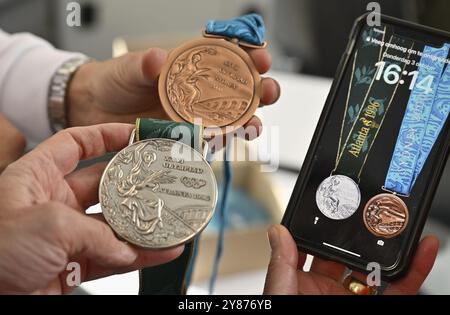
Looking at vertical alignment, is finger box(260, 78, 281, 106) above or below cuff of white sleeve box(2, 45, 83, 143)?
above

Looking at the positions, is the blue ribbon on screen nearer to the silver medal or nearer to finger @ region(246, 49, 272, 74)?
the silver medal

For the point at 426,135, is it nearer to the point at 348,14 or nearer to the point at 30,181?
the point at 30,181

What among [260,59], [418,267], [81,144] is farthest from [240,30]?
[418,267]

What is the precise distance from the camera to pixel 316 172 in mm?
579

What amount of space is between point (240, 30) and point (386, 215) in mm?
274

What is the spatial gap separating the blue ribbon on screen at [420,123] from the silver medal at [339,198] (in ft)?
0.12

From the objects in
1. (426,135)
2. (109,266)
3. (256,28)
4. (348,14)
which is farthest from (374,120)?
(348,14)

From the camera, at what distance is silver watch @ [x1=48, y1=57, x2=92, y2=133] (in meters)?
0.81

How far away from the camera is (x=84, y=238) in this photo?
0.47 meters

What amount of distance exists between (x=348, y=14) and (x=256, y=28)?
0.50 m

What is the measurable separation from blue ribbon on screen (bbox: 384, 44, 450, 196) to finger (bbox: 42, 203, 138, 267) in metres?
0.28

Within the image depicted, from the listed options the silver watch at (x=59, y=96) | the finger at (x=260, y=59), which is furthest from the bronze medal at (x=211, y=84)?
the silver watch at (x=59, y=96)

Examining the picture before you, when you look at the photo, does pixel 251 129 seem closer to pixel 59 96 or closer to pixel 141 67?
pixel 141 67

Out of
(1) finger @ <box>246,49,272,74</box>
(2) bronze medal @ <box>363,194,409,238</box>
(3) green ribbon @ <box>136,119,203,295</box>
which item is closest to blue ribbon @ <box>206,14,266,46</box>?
(1) finger @ <box>246,49,272,74</box>
